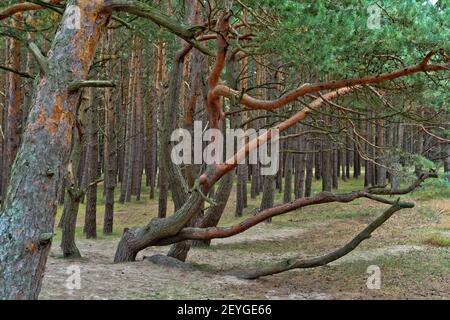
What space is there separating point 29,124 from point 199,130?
10.3 m

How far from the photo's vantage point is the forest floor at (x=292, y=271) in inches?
295

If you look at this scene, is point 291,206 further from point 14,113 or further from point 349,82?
point 14,113

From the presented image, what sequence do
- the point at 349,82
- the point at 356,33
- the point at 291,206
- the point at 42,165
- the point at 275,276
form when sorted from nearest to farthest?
the point at 42,165 → the point at 356,33 → the point at 349,82 → the point at 291,206 → the point at 275,276

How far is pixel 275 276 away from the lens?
31.4 feet

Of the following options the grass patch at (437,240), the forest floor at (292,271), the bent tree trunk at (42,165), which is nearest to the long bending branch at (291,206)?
the forest floor at (292,271)

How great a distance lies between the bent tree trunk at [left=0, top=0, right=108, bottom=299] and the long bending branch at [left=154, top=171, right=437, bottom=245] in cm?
450

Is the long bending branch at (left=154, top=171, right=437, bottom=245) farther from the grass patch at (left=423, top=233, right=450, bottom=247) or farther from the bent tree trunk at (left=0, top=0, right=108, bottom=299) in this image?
the bent tree trunk at (left=0, top=0, right=108, bottom=299)

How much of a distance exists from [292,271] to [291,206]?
5.26ft

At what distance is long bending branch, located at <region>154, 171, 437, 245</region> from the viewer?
888 centimetres

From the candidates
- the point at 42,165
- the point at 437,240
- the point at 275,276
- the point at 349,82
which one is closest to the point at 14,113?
the point at 275,276

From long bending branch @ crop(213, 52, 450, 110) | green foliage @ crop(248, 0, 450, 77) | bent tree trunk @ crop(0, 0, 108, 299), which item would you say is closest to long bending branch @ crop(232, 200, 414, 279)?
long bending branch @ crop(213, 52, 450, 110)

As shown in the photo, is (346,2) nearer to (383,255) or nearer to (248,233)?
(383,255)
